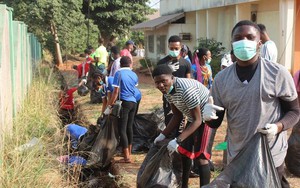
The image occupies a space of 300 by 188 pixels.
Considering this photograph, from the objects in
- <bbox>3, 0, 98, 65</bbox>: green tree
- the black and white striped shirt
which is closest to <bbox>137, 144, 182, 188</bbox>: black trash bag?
the black and white striped shirt

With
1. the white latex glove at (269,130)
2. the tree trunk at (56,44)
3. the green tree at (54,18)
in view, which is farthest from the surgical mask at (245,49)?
the tree trunk at (56,44)

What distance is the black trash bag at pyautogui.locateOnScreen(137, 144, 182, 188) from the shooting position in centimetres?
375

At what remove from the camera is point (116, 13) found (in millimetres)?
25172

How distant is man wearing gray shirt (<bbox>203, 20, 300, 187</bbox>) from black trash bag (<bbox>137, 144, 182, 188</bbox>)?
1218mm

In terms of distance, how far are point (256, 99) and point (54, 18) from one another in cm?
1764

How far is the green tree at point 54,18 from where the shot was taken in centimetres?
1853

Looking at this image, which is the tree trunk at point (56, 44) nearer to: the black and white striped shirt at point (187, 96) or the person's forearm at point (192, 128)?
the black and white striped shirt at point (187, 96)

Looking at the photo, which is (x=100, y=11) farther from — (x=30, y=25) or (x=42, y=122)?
(x=42, y=122)

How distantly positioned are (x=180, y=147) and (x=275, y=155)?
1.43m

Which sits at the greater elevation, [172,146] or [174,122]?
[174,122]

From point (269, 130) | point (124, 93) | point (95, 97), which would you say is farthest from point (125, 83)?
point (95, 97)

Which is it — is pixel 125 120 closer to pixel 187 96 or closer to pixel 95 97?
pixel 187 96

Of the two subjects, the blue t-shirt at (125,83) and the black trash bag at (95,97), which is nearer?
the blue t-shirt at (125,83)

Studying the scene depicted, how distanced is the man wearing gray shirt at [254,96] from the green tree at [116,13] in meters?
22.5
